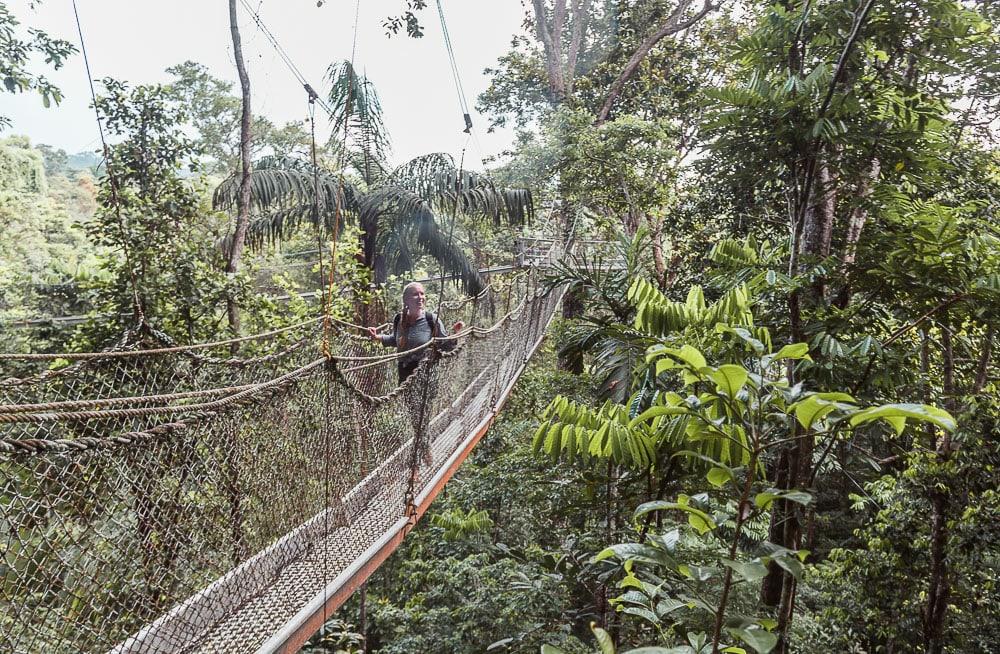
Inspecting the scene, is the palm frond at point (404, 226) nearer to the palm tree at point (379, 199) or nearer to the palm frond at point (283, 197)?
the palm tree at point (379, 199)

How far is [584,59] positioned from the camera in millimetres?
7824

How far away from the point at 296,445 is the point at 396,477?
0.58 metres

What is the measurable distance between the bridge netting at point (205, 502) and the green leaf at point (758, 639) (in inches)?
32.3

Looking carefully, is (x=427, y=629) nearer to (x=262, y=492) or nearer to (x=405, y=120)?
(x=262, y=492)

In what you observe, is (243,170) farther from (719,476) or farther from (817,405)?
(817,405)

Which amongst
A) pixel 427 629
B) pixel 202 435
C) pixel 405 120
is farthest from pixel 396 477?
pixel 405 120

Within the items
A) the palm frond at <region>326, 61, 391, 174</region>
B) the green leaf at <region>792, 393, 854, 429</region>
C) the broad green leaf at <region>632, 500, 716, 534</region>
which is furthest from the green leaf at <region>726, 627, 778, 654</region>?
the palm frond at <region>326, 61, 391, 174</region>

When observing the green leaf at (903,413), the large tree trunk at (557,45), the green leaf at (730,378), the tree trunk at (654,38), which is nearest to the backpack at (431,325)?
the green leaf at (730,378)

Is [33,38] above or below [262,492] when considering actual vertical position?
above

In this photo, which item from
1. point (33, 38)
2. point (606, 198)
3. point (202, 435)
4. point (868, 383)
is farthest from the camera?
point (606, 198)

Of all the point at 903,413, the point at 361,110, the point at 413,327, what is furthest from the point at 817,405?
the point at 361,110

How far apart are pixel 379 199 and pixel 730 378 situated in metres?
3.93

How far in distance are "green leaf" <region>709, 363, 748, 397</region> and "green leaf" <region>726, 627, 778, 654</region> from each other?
26 cm

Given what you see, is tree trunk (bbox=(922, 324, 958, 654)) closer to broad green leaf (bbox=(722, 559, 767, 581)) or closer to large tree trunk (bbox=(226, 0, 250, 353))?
broad green leaf (bbox=(722, 559, 767, 581))
